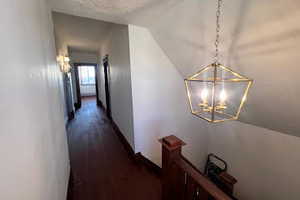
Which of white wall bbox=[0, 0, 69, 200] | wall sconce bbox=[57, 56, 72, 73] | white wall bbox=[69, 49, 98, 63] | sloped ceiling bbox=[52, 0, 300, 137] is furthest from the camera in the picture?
white wall bbox=[69, 49, 98, 63]

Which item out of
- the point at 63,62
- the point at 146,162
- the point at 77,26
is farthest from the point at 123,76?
the point at 63,62

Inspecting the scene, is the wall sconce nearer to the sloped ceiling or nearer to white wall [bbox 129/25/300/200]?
the sloped ceiling

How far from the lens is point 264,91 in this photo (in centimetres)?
174

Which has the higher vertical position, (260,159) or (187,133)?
(187,133)

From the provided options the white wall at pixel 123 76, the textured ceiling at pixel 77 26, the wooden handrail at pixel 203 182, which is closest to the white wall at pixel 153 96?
the white wall at pixel 123 76

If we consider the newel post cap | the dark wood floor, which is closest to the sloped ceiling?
the newel post cap

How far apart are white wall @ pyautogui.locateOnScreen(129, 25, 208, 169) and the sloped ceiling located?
246 millimetres

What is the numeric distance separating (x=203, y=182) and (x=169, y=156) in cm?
38

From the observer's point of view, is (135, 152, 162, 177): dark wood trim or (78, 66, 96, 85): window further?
(78, 66, 96, 85): window

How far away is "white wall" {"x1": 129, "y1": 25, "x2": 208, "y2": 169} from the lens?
2.21 metres

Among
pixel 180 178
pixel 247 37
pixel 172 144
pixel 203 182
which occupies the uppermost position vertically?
pixel 247 37

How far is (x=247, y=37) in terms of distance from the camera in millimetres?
1302

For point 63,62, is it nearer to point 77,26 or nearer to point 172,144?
point 77,26

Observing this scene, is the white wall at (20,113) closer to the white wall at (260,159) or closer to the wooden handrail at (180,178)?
the wooden handrail at (180,178)
